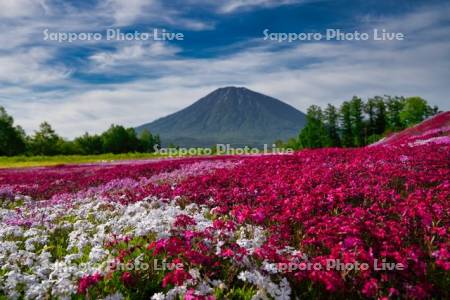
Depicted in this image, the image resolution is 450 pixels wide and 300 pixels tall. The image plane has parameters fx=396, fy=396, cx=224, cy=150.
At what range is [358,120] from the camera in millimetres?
115062

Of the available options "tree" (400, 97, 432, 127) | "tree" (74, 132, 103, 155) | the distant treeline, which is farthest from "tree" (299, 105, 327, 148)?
"tree" (74, 132, 103, 155)

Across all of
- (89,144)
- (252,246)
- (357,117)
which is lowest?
(252,246)

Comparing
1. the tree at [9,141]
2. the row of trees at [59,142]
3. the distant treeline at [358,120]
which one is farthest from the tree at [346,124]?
the tree at [9,141]

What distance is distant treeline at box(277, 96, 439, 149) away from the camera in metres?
114

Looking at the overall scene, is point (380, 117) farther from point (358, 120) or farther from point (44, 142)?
point (44, 142)

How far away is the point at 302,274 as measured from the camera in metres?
6.05

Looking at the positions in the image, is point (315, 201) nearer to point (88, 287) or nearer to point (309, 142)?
point (88, 287)

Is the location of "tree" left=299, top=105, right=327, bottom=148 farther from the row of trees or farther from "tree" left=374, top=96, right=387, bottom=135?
the row of trees

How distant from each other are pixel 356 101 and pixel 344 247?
116m

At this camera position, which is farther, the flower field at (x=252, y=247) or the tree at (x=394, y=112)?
the tree at (x=394, y=112)

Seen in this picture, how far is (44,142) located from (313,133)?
73.9m

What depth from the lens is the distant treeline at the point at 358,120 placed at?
113938 millimetres

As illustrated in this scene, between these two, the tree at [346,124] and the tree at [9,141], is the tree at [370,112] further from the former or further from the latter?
the tree at [9,141]

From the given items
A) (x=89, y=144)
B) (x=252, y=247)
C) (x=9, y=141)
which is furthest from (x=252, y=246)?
(x=89, y=144)
